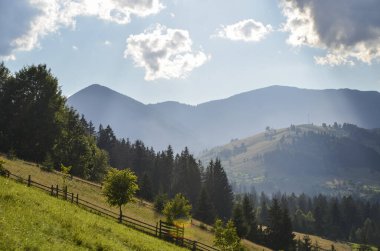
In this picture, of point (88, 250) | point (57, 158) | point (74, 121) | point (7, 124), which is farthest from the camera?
point (74, 121)

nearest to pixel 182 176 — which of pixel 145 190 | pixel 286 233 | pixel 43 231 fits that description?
pixel 145 190

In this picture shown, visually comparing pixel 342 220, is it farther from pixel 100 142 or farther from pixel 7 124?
pixel 7 124

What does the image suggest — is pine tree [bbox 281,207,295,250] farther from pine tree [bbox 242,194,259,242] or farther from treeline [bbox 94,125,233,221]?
treeline [bbox 94,125,233,221]

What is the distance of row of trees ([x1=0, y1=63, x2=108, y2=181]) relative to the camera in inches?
3324

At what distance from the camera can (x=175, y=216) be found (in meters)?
67.8

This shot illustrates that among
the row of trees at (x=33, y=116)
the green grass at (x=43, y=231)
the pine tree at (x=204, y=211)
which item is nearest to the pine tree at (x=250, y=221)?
the pine tree at (x=204, y=211)

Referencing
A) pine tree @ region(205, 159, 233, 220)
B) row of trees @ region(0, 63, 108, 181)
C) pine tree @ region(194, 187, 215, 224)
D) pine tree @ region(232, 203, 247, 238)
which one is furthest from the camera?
pine tree @ region(205, 159, 233, 220)

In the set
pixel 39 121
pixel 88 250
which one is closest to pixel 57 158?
pixel 39 121

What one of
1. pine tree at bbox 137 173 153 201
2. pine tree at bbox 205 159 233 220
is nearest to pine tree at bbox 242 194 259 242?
pine tree at bbox 137 173 153 201

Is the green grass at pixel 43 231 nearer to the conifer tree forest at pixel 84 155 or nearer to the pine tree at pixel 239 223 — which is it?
the conifer tree forest at pixel 84 155

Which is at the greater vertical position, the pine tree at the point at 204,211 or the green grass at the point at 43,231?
the green grass at the point at 43,231

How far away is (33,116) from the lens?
85.6m

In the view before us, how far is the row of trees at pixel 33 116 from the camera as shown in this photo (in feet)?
277

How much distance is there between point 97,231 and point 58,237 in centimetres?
583
